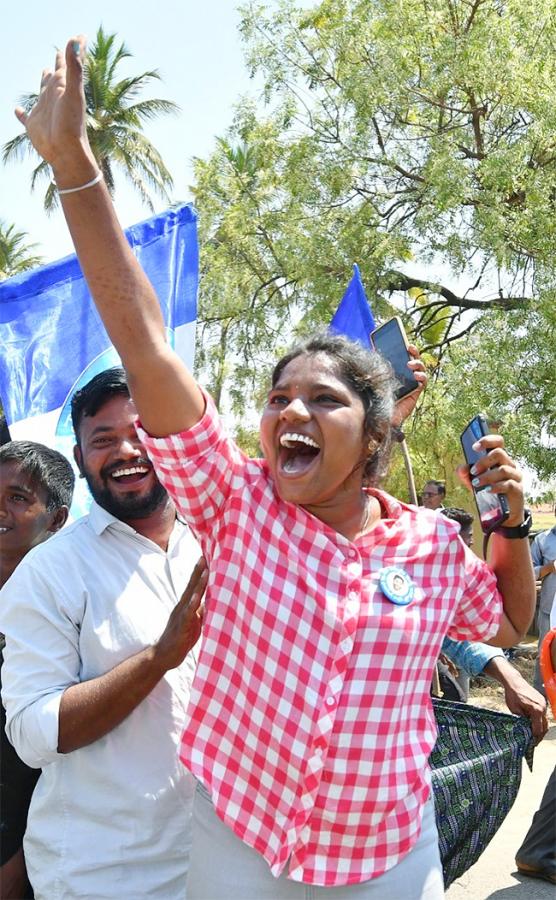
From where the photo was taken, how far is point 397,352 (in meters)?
2.30

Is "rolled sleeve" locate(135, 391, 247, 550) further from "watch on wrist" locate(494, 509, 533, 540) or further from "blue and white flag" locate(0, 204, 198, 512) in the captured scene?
"blue and white flag" locate(0, 204, 198, 512)

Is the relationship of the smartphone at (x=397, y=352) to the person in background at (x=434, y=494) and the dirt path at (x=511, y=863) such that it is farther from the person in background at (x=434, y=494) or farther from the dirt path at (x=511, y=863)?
the person in background at (x=434, y=494)

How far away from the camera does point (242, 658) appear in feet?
5.40

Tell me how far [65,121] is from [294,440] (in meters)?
0.65

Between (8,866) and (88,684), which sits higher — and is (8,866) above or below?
below

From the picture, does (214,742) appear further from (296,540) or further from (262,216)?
(262,216)

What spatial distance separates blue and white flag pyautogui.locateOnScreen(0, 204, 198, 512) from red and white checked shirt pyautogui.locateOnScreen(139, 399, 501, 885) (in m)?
2.64

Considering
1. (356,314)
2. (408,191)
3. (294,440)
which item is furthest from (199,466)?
(408,191)

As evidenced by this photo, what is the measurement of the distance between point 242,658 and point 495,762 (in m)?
1.32

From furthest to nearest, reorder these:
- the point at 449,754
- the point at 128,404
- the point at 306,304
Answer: the point at 306,304, the point at 449,754, the point at 128,404

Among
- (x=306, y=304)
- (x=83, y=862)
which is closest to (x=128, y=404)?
(x=83, y=862)

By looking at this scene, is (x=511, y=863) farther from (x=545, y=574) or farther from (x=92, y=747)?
(x=92, y=747)

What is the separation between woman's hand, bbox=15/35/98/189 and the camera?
152 centimetres

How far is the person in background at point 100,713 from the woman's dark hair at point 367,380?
422 mm
